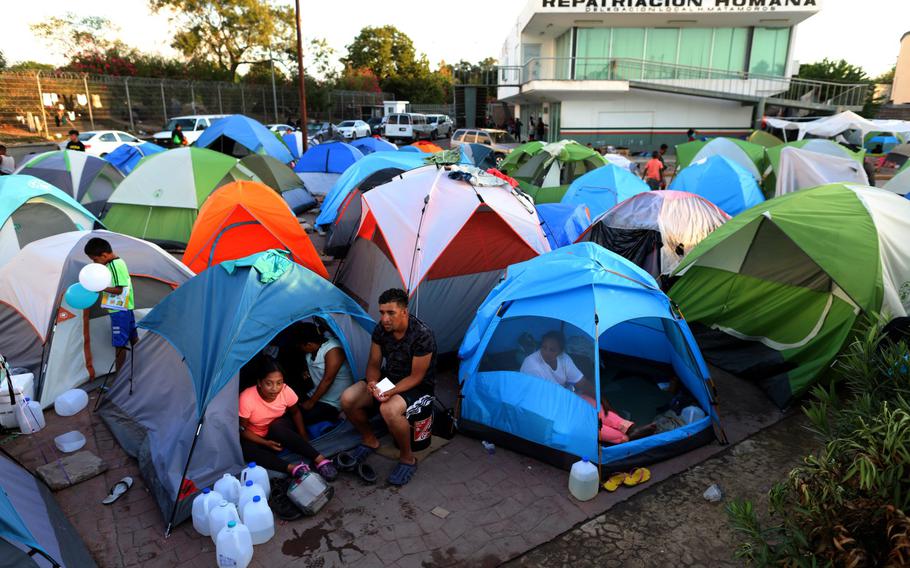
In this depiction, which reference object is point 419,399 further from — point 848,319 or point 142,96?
point 142,96

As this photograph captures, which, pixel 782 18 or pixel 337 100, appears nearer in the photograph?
pixel 782 18

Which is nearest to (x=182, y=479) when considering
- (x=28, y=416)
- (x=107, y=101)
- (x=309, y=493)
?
(x=309, y=493)

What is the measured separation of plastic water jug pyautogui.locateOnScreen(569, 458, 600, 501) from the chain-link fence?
2840cm

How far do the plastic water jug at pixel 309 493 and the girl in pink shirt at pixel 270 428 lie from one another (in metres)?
0.15

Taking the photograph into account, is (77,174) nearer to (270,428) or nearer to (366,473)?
(270,428)

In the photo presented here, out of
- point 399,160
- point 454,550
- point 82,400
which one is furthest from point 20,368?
point 399,160

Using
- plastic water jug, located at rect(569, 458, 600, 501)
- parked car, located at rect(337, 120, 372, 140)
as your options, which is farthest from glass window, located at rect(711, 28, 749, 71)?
plastic water jug, located at rect(569, 458, 600, 501)

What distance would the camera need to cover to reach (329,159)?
14617 millimetres

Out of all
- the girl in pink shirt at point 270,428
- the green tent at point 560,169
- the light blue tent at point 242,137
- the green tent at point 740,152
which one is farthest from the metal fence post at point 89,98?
the girl in pink shirt at point 270,428

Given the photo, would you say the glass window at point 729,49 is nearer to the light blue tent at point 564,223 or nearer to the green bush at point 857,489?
the light blue tent at point 564,223

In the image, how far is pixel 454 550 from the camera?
3609mm

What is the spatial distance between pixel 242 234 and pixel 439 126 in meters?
27.4

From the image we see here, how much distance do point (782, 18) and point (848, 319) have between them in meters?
24.1

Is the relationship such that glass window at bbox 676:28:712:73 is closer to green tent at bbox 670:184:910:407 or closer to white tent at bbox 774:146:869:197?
white tent at bbox 774:146:869:197
